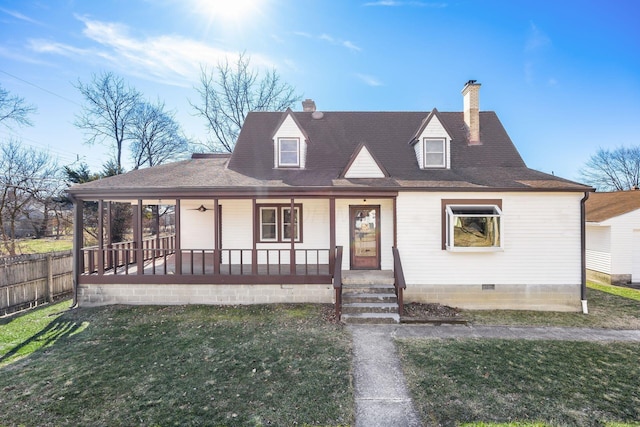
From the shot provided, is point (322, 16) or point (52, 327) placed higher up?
point (322, 16)

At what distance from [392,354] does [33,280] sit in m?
11.5

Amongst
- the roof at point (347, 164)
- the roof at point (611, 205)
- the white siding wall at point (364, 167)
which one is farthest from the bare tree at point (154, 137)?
the roof at point (611, 205)

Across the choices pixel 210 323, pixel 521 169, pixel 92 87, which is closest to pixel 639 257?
pixel 521 169

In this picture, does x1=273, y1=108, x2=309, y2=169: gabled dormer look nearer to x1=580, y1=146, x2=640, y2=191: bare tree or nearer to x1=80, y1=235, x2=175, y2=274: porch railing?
x1=80, y1=235, x2=175, y2=274: porch railing

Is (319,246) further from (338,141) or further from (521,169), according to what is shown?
(521,169)

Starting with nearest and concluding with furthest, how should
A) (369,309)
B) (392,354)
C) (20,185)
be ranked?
(392,354) → (369,309) → (20,185)

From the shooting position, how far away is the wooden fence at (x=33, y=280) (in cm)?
806

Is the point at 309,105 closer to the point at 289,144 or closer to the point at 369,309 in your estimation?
the point at 289,144

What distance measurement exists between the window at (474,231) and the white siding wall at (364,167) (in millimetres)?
2697

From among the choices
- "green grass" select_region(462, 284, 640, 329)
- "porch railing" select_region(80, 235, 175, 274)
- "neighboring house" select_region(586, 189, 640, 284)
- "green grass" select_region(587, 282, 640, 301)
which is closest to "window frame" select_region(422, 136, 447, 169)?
"green grass" select_region(462, 284, 640, 329)

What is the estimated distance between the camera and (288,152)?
1077 cm

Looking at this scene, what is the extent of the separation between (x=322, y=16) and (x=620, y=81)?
25769 millimetres

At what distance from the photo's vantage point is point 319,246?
10.4 meters

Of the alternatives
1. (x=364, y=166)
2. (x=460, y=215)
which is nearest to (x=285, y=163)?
(x=364, y=166)
